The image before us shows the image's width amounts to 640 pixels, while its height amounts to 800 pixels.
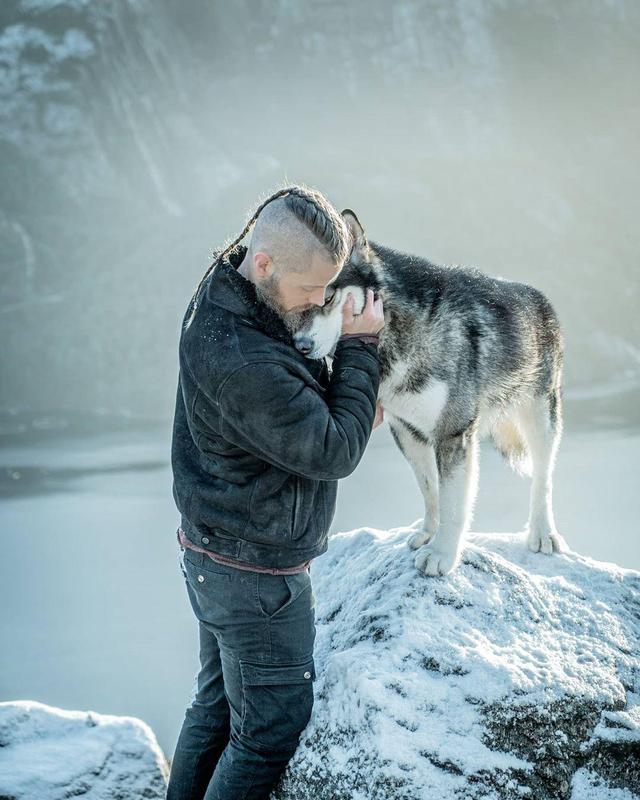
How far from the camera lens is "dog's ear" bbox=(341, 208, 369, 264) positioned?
1.96m

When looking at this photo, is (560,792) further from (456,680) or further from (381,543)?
(381,543)

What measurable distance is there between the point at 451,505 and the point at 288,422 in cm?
96

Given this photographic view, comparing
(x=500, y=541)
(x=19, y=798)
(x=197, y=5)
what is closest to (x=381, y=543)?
(x=500, y=541)

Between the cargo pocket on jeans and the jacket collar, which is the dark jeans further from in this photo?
the jacket collar

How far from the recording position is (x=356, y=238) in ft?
6.73

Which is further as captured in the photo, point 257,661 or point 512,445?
point 512,445

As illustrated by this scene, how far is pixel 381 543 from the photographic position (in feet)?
8.77

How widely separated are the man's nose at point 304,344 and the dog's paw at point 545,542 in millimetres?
1350

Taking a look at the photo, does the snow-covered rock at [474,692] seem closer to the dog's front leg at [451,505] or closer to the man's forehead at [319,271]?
the dog's front leg at [451,505]

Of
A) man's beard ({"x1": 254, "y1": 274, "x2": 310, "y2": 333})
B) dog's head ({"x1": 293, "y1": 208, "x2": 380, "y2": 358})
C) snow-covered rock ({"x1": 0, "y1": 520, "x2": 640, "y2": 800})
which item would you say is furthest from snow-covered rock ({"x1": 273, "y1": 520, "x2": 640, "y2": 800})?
man's beard ({"x1": 254, "y1": 274, "x2": 310, "y2": 333})

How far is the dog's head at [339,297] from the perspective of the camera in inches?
68.2

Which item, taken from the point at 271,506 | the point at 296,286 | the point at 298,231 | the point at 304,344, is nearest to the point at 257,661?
the point at 271,506

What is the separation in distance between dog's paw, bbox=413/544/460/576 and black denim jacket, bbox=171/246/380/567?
0.64m

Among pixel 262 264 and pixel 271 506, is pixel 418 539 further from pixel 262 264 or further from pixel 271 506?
pixel 262 264
